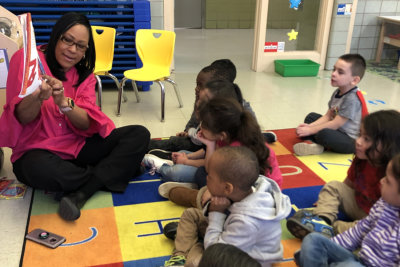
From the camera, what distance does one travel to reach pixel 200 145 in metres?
2.38

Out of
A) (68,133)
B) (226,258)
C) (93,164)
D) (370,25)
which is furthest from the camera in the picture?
(370,25)

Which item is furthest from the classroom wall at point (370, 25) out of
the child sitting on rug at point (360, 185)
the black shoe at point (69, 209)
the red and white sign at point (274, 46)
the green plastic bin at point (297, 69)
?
the black shoe at point (69, 209)

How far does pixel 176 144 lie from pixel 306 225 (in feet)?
3.55

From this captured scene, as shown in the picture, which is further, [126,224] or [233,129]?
[126,224]

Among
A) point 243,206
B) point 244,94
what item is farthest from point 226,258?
point 244,94

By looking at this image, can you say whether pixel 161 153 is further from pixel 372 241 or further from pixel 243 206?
pixel 372 241

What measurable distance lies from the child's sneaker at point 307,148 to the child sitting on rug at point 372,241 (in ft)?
3.71

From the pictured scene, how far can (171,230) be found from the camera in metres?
1.66

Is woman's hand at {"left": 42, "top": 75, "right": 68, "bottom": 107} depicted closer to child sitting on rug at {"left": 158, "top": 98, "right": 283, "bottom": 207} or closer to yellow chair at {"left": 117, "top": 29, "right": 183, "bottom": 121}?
child sitting on rug at {"left": 158, "top": 98, "right": 283, "bottom": 207}

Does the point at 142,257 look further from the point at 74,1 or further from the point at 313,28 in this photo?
the point at 313,28

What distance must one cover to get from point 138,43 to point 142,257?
2.20 m

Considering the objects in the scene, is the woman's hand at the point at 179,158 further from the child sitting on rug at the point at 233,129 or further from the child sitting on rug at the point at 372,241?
the child sitting on rug at the point at 372,241

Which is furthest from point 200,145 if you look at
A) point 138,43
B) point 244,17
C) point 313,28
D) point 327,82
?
point 244,17

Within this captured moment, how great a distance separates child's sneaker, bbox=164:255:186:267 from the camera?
1.49m
